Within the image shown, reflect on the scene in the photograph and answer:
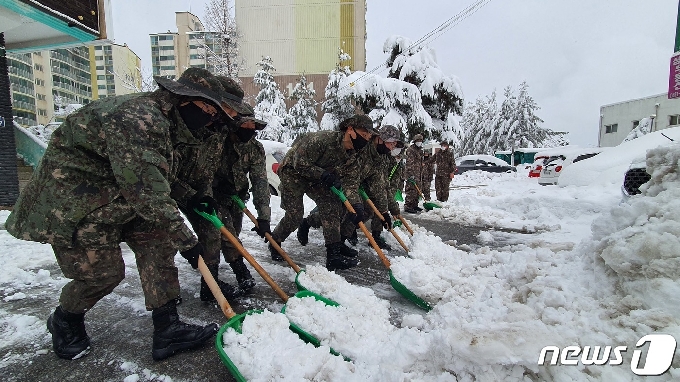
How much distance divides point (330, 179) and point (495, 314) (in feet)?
7.14

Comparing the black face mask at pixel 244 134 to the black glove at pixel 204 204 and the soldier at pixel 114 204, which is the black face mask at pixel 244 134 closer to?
the black glove at pixel 204 204

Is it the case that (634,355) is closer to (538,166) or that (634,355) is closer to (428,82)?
(428,82)

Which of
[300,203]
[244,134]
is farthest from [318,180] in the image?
[244,134]

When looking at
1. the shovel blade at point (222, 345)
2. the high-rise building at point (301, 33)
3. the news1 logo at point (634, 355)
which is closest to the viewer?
the news1 logo at point (634, 355)

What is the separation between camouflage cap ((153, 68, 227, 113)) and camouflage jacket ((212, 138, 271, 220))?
0.91 m

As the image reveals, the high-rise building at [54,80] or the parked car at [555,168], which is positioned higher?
the high-rise building at [54,80]

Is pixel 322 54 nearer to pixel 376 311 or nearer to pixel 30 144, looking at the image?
pixel 30 144

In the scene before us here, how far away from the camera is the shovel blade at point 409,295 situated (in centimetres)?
287

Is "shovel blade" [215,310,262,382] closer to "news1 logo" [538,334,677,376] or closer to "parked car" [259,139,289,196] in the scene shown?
"news1 logo" [538,334,677,376]

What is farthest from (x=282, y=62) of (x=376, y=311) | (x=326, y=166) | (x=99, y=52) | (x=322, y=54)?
(x=99, y=52)

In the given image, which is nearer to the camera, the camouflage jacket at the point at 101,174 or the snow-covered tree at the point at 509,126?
the camouflage jacket at the point at 101,174

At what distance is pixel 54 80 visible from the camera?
54.5 m

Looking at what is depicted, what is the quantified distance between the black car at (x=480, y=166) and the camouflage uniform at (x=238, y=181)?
1899cm

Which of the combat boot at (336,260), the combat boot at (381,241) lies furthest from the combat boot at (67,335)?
the combat boot at (381,241)
